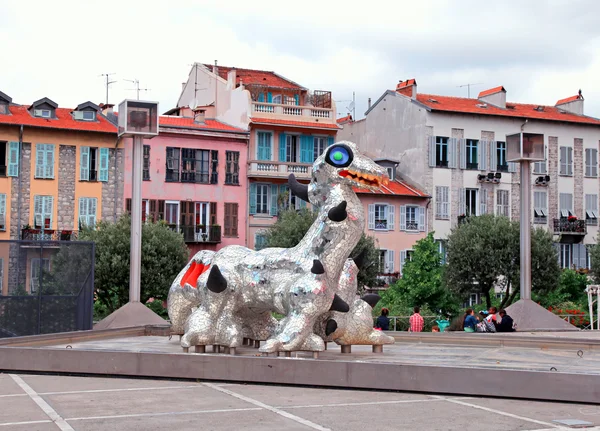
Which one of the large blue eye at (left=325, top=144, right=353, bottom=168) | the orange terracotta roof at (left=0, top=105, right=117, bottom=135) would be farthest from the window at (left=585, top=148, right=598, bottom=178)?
the large blue eye at (left=325, top=144, right=353, bottom=168)

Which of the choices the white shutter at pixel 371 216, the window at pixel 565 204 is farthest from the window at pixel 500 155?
the white shutter at pixel 371 216

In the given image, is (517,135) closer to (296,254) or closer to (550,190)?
(296,254)

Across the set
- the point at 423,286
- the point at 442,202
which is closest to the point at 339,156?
the point at 423,286

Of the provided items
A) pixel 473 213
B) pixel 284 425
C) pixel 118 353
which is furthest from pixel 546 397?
pixel 473 213

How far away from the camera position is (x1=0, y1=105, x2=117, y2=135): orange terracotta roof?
39.6 metres

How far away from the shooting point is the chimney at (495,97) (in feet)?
158

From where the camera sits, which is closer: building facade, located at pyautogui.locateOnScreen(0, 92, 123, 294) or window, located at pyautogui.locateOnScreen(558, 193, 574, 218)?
building facade, located at pyautogui.locateOnScreen(0, 92, 123, 294)

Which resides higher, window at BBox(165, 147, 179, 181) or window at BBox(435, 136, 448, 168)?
window at BBox(435, 136, 448, 168)

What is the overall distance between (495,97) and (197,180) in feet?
54.2

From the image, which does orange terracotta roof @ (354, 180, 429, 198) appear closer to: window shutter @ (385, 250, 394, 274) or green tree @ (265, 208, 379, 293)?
window shutter @ (385, 250, 394, 274)

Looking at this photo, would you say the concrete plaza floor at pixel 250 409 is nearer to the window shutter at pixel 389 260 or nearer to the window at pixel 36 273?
the window at pixel 36 273

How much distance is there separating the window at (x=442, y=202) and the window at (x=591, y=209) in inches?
314

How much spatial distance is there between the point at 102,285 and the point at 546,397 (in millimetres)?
26945

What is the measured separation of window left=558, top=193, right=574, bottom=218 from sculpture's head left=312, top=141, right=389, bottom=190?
1439 inches
